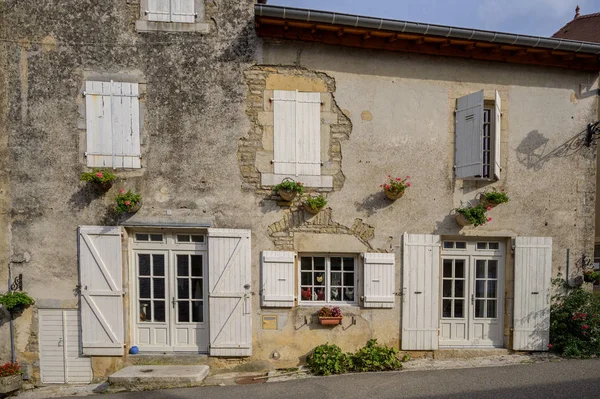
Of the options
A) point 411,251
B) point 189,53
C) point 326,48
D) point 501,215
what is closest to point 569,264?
point 501,215

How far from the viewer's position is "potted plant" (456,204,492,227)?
538cm

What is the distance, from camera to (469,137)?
5473mm

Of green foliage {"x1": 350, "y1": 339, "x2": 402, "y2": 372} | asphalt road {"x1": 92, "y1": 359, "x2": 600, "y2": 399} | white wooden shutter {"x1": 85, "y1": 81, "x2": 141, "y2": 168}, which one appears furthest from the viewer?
white wooden shutter {"x1": 85, "y1": 81, "x2": 141, "y2": 168}

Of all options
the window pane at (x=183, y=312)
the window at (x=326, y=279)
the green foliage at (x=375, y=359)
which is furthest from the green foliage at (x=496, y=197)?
the window pane at (x=183, y=312)

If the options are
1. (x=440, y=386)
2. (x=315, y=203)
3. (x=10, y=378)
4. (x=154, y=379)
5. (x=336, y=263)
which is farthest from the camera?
(x=336, y=263)

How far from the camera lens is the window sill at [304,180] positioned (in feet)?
17.9

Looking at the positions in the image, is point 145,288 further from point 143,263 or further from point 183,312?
point 183,312

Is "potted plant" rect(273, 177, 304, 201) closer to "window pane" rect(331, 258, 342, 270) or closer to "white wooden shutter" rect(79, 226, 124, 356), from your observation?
"window pane" rect(331, 258, 342, 270)

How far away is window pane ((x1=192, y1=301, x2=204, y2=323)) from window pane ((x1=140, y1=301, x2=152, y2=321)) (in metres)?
0.71

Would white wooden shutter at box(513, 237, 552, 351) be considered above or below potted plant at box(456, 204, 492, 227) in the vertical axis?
below

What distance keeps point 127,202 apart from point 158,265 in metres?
1.16

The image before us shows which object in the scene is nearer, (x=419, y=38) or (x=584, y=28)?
(x=419, y=38)

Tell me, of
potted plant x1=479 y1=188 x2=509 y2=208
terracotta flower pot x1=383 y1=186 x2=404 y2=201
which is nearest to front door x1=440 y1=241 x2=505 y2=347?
potted plant x1=479 y1=188 x2=509 y2=208

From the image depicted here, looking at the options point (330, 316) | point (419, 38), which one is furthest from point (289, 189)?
point (419, 38)
